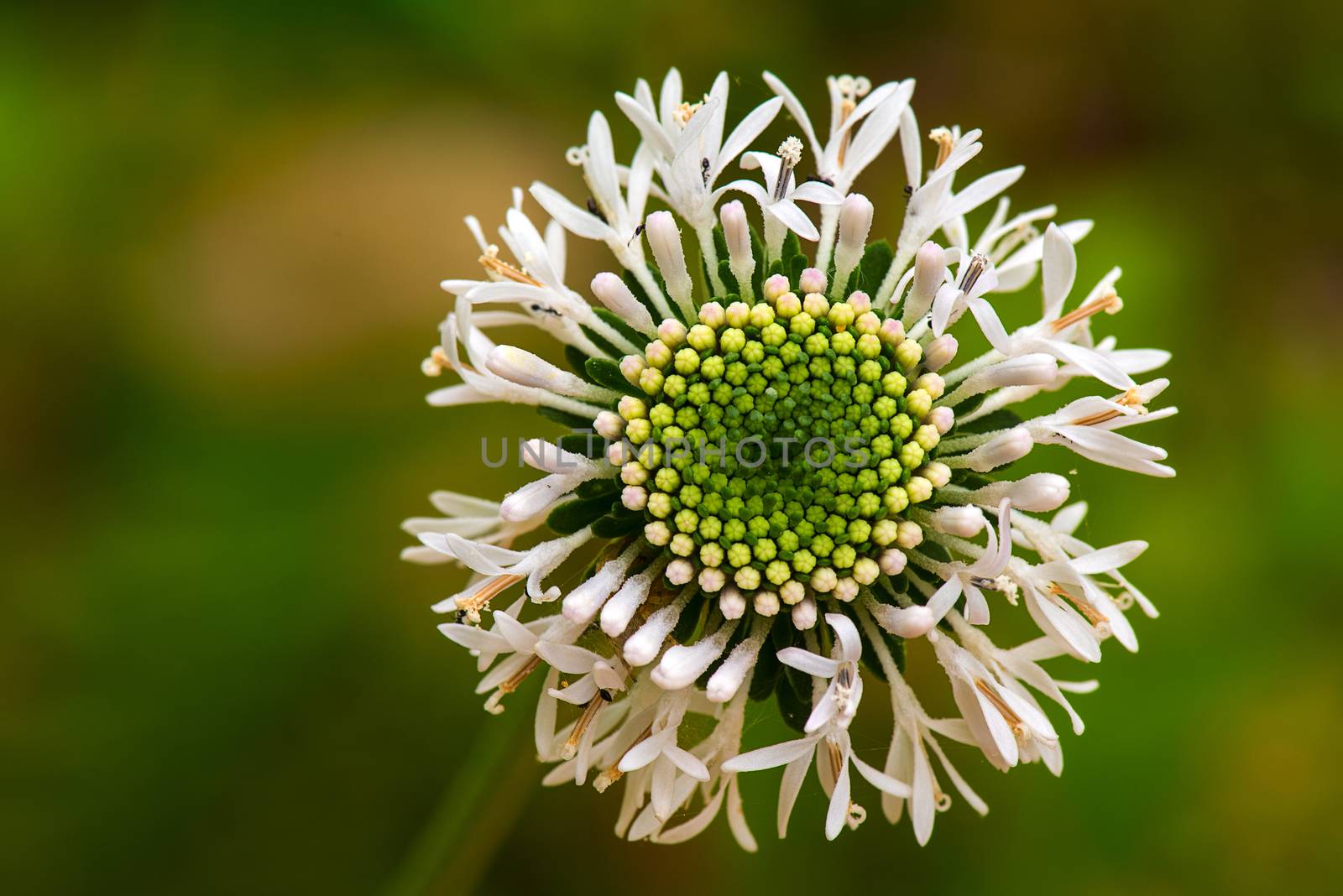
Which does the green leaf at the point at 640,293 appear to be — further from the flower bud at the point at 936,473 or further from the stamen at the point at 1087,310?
the stamen at the point at 1087,310

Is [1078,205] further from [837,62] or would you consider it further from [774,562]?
[774,562]

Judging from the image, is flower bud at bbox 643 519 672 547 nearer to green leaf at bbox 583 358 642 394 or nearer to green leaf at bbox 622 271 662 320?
green leaf at bbox 583 358 642 394

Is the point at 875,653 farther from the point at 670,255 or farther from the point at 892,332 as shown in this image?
the point at 670,255

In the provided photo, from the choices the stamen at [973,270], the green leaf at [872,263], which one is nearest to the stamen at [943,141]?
the green leaf at [872,263]

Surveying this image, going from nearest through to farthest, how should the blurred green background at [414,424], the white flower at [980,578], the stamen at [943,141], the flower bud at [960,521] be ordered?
the white flower at [980,578], the flower bud at [960,521], the stamen at [943,141], the blurred green background at [414,424]

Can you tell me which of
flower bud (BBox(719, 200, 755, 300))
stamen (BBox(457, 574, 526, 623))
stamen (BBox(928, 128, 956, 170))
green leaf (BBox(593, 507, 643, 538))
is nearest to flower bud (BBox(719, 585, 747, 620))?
green leaf (BBox(593, 507, 643, 538))

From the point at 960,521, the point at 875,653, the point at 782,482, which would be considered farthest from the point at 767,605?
the point at 960,521

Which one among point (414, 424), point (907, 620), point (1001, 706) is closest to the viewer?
point (907, 620)
